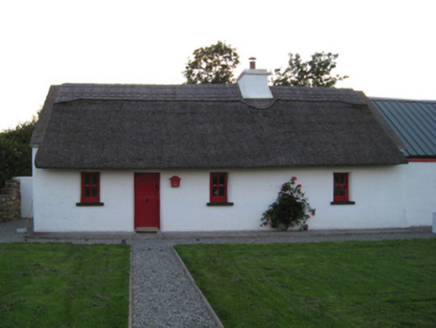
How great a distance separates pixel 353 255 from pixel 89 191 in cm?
919

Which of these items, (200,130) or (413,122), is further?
(413,122)

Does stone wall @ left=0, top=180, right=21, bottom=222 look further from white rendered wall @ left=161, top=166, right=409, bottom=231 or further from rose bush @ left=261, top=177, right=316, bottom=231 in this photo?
rose bush @ left=261, top=177, right=316, bottom=231

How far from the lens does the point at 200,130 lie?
16672mm

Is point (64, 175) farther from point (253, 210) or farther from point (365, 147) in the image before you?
point (365, 147)

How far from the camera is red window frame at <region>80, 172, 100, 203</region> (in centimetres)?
1556

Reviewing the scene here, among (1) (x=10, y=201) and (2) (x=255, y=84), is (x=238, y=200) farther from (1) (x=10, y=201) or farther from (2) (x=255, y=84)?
(1) (x=10, y=201)

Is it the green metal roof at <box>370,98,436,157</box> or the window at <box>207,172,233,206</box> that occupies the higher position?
the green metal roof at <box>370,98,436,157</box>

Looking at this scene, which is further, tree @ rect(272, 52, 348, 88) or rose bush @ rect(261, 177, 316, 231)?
tree @ rect(272, 52, 348, 88)

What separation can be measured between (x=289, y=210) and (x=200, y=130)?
444cm

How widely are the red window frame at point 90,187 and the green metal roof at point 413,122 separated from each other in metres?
12.0

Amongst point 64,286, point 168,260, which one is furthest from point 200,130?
point 64,286

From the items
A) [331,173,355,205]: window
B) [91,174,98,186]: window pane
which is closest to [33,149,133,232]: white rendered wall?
[91,174,98,186]: window pane

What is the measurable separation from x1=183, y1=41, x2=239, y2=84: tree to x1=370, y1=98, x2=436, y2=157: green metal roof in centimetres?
1704

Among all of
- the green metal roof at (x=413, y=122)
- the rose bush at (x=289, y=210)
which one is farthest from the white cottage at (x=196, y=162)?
the green metal roof at (x=413, y=122)
